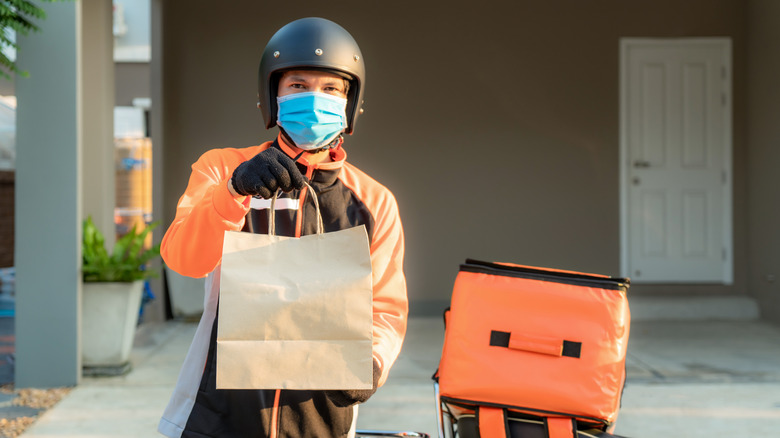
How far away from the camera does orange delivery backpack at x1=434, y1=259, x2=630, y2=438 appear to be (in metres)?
1.64

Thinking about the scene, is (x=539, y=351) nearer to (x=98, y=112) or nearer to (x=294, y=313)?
(x=294, y=313)

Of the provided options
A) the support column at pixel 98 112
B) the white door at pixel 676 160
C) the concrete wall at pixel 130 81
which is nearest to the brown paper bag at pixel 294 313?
the support column at pixel 98 112

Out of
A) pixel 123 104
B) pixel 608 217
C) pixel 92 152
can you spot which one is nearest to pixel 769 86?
pixel 608 217

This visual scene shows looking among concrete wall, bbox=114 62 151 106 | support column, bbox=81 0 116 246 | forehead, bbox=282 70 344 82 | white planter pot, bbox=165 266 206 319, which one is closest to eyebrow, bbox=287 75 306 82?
forehead, bbox=282 70 344 82

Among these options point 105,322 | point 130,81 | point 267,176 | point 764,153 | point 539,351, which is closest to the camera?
point 267,176

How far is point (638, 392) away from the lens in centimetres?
391

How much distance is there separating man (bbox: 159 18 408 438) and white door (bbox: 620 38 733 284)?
5578 millimetres

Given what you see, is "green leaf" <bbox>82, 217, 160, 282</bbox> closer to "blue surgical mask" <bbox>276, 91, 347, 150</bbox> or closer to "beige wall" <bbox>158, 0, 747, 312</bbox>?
"beige wall" <bbox>158, 0, 747, 312</bbox>

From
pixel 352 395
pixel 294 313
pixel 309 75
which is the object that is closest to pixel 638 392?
pixel 352 395

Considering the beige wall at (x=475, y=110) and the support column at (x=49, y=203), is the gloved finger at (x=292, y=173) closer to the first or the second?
the support column at (x=49, y=203)

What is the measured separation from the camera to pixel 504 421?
1.65 meters

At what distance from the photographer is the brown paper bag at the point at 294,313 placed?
3.79ft

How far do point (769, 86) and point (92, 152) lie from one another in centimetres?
563

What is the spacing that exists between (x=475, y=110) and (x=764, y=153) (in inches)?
103
